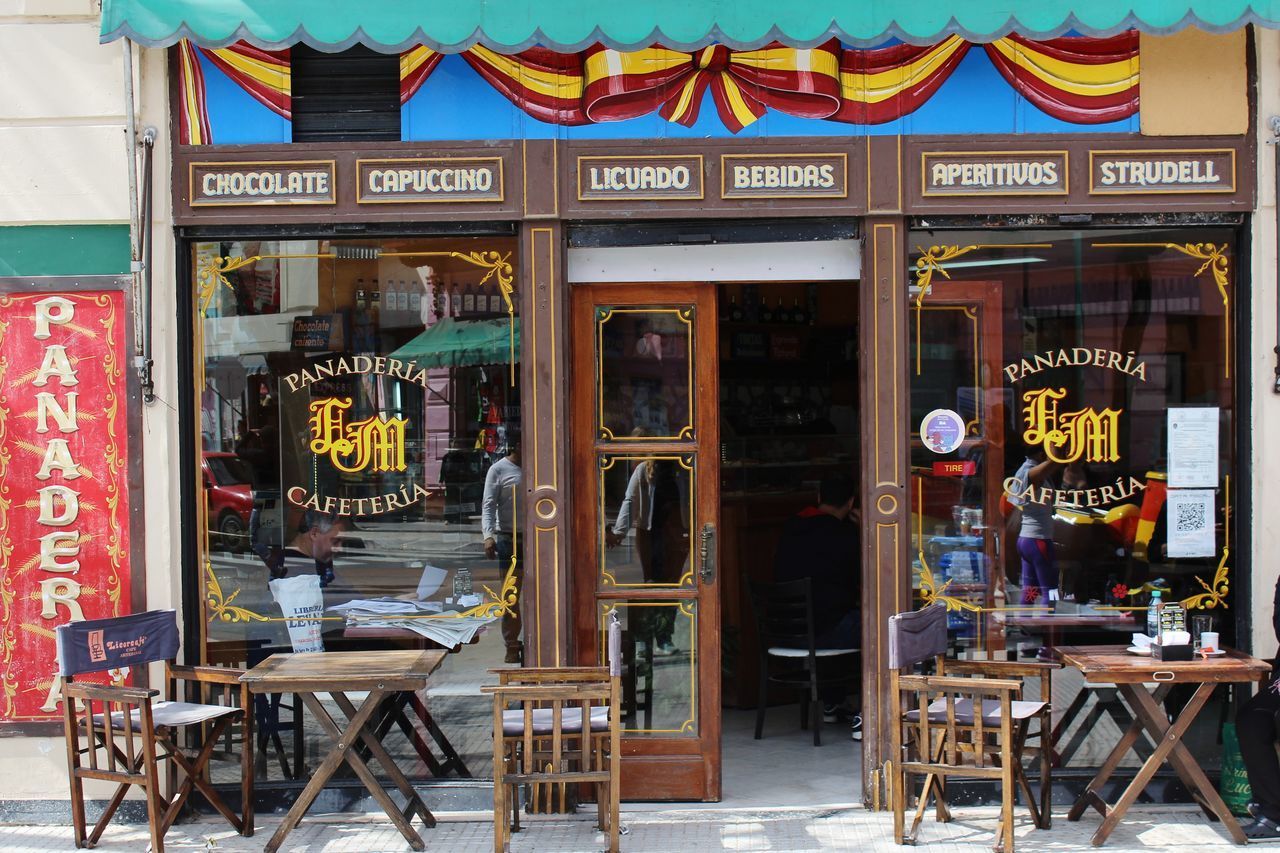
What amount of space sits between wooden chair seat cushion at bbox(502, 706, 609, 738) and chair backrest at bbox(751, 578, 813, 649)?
2.13 meters

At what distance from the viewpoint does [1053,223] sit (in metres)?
6.47

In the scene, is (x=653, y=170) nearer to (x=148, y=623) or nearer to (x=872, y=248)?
(x=872, y=248)

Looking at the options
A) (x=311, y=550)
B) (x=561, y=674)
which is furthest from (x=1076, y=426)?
(x=311, y=550)

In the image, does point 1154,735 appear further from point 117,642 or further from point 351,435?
point 117,642

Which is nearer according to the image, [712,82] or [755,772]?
[712,82]

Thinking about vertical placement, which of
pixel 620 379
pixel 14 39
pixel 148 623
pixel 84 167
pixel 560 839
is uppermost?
pixel 14 39

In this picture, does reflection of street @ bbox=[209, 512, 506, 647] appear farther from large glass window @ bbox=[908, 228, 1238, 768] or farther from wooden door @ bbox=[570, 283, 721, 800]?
large glass window @ bbox=[908, 228, 1238, 768]

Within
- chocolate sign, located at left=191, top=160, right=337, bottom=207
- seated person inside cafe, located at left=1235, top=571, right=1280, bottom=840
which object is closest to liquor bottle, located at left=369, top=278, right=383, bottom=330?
chocolate sign, located at left=191, top=160, right=337, bottom=207

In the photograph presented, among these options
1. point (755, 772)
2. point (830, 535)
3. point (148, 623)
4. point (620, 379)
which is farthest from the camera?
point (830, 535)

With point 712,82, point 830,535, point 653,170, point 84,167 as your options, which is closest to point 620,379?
point 653,170

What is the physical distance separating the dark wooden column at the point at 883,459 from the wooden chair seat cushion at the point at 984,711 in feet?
1.13

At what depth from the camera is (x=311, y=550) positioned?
6.63 meters

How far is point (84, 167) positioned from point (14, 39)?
0.68 metres

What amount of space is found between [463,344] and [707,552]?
1.55 meters
